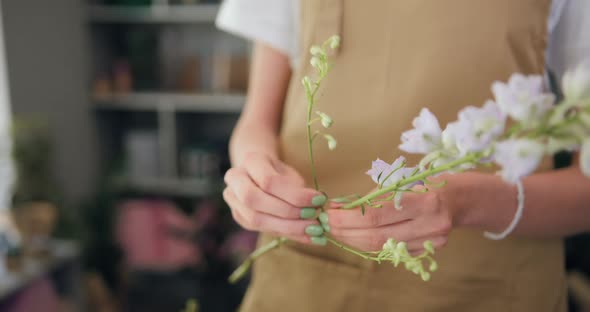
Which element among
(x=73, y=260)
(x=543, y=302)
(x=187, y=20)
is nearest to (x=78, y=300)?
(x=73, y=260)

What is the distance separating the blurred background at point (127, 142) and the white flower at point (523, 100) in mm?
1734

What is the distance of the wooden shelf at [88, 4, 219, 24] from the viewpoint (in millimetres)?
2400

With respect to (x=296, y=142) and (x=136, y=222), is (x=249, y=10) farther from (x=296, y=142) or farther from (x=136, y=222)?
(x=136, y=222)

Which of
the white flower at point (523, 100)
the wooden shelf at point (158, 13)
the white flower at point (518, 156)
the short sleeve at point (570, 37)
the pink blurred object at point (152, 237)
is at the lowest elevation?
the pink blurred object at point (152, 237)

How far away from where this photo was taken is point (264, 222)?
0.47 m

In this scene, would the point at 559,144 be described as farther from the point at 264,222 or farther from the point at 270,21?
the point at 270,21

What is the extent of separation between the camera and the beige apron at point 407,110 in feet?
1.62

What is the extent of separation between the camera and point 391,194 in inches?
14.9

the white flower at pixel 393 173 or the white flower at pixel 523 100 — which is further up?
the white flower at pixel 523 100

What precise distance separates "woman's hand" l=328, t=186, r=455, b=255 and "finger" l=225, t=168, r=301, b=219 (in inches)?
1.5

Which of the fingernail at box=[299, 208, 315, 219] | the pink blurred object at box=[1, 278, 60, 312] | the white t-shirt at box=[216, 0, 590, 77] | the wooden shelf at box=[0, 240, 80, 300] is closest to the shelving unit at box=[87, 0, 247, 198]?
A: the wooden shelf at box=[0, 240, 80, 300]

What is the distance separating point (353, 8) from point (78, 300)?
1687mm

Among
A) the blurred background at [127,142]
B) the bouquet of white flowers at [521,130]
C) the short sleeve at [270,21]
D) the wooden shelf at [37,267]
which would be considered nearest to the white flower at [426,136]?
the bouquet of white flowers at [521,130]

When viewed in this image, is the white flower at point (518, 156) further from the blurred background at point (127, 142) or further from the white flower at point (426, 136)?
the blurred background at point (127, 142)
